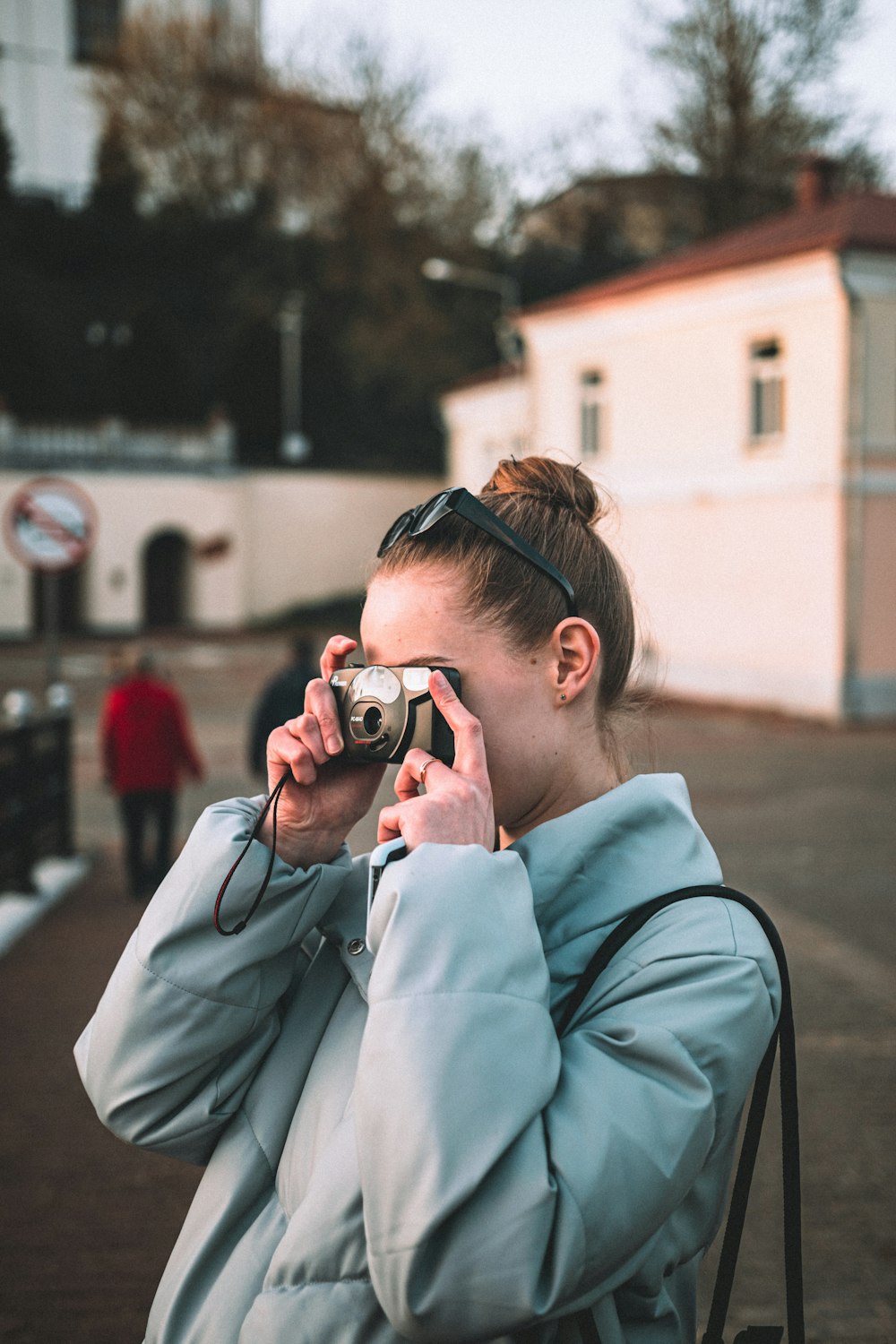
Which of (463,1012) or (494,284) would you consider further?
(494,284)

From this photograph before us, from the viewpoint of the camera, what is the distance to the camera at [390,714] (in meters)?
1.42

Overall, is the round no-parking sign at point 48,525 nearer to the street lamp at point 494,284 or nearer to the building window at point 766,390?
the building window at point 766,390

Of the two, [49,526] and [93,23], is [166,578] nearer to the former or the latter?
[93,23]

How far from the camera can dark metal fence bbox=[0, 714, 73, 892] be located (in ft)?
25.4

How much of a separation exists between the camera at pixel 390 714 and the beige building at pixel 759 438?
16250mm

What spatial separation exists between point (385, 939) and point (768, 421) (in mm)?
20752

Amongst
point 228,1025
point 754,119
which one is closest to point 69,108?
point 754,119

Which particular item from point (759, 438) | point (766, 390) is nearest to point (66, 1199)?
point (759, 438)

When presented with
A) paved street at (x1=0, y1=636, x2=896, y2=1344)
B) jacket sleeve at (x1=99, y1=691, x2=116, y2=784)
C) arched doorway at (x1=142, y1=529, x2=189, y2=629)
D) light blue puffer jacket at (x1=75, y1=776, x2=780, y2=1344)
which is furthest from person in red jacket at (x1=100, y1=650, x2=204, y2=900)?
arched doorway at (x1=142, y1=529, x2=189, y2=629)

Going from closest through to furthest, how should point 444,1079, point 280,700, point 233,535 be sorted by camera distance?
point 444,1079
point 280,700
point 233,535

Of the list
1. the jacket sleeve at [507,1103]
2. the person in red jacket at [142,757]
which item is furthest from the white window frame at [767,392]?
the jacket sleeve at [507,1103]

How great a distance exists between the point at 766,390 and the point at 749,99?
11.5 m

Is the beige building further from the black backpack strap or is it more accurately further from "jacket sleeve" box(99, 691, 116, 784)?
the black backpack strap

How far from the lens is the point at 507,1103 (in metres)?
1.20
